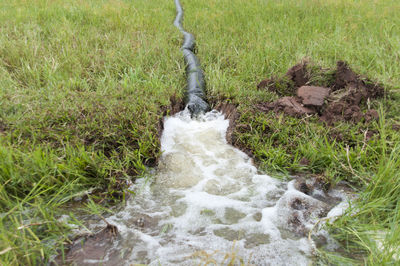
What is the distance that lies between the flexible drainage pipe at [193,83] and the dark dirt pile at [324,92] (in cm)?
78

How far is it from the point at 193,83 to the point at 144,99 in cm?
85

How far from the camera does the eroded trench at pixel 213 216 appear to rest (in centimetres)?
191

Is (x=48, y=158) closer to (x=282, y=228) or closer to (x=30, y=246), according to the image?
(x=30, y=246)

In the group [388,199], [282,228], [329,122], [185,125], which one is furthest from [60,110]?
[388,199]

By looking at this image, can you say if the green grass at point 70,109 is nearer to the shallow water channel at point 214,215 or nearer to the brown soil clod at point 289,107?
the shallow water channel at point 214,215

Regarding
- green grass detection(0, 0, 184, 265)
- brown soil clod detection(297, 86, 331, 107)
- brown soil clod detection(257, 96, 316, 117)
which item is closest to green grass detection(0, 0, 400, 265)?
green grass detection(0, 0, 184, 265)

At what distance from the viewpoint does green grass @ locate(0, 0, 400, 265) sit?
2.10m

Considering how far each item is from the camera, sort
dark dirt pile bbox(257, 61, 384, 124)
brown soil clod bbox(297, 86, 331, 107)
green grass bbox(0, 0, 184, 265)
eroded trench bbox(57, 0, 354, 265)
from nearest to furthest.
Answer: eroded trench bbox(57, 0, 354, 265)
green grass bbox(0, 0, 184, 265)
dark dirt pile bbox(257, 61, 384, 124)
brown soil clod bbox(297, 86, 331, 107)

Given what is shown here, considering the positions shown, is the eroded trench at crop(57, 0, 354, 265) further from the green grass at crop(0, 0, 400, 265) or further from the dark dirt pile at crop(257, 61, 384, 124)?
the dark dirt pile at crop(257, 61, 384, 124)

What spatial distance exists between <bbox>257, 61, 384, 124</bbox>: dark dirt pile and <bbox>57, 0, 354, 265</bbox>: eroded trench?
2.92 feet

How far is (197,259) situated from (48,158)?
1.49 metres

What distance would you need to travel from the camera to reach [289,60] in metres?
4.39

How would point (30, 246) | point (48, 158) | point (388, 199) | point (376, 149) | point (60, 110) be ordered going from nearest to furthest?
point (30, 246)
point (388, 199)
point (48, 158)
point (376, 149)
point (60, 110)

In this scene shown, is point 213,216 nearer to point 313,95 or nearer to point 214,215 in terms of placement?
point 214,215
